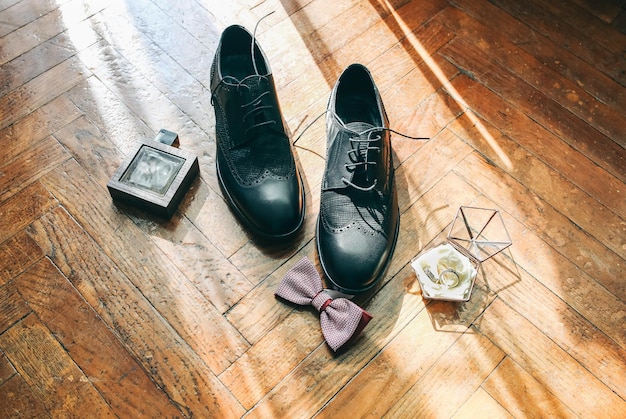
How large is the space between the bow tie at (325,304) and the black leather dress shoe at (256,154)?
0.09 metres

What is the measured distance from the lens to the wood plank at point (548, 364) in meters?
1.05

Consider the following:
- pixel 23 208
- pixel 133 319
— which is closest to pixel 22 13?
pixel 23 208

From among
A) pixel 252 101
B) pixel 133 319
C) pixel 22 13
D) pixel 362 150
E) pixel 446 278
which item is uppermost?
pixel 22 13

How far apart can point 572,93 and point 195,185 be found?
0.96 metres

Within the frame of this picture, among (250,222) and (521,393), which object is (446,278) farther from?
(250,222)

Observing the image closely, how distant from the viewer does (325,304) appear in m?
1.06

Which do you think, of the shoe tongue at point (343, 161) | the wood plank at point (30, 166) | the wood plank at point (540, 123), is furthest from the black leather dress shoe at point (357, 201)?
the wood plank at point (30, 166)

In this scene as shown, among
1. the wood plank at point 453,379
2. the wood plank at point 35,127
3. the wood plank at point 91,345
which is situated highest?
the wood plank at point 35,127

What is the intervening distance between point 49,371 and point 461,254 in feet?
2.69

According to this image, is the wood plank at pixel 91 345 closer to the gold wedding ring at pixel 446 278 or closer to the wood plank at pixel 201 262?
the wood plank at pixel 201 262

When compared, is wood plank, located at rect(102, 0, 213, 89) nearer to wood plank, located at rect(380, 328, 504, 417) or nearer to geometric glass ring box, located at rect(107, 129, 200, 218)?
geometric glass ring box, located at rect(107, 129, 200, 218)

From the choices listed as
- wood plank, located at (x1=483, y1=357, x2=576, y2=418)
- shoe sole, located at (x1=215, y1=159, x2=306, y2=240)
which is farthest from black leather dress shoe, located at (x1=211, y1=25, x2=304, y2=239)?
wood plank, located at (x1=483, y1=357, x2=576, y2=418)

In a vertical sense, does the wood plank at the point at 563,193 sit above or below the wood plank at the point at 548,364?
above

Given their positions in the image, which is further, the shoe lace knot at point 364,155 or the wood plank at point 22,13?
the wood plank at point 22,13
